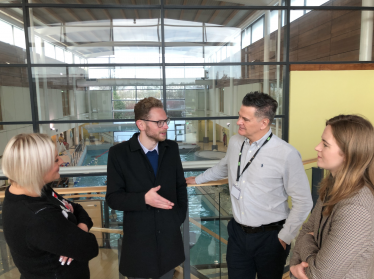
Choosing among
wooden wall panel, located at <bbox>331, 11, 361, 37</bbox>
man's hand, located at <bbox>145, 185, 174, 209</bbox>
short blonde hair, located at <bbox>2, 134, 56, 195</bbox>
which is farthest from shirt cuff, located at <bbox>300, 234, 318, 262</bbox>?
wooden wall panel, located at <bbox>331, 11, 361, 37</bbox>

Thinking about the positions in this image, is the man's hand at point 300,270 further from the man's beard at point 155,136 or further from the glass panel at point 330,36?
the glass panel at point 330,36

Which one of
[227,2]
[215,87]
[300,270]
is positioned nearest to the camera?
[300,270]

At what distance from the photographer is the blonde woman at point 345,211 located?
112 cm

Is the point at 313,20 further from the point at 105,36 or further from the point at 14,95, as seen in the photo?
the point at 14,95

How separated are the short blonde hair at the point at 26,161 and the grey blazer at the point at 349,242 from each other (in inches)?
52.1

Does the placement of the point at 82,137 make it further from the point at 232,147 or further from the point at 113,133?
the point at 232,147

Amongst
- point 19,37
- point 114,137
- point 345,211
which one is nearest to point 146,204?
point 345,211

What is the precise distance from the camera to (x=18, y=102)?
17.1 ft

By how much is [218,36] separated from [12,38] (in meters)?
3.86

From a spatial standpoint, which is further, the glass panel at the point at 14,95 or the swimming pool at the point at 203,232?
the glass panel at the point at 14,95

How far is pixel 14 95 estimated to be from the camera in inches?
205

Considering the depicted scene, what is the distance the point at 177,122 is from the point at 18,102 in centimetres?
303

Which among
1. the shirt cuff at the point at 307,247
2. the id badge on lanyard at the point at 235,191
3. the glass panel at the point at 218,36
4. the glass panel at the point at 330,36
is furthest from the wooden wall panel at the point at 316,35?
the shirt cuff at the point at 307,247

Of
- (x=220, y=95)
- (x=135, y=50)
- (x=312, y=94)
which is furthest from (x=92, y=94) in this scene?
(x=312, y=94)
